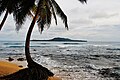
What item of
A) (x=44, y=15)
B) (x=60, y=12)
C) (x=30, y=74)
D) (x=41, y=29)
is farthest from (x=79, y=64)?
(x=30, y=74)

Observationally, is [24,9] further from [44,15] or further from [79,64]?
[79,64]

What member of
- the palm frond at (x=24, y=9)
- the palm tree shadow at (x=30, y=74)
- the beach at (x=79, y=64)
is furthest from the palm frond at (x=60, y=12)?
the beach at (x=79, y=64)

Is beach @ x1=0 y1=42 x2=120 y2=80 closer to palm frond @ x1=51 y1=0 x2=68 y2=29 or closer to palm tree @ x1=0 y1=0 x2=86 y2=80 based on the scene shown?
palm tree @ x1=0 y1=0 x2=86 y2=80

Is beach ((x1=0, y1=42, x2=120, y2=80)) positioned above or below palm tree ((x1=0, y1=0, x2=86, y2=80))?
below

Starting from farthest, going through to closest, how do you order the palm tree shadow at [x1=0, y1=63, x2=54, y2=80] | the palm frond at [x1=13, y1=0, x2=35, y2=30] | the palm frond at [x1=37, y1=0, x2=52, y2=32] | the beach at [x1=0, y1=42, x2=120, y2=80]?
the beach at [x1=0, y1=42, x2=120, y2=80], the palm frond at [x1=37, y1=0, x2=52, y2=32], the palm frond at [x1=13, y1=0, x2=35, y2=30], the palm tree shadow at [x1=0, y1=63, x2=54, y2=80]

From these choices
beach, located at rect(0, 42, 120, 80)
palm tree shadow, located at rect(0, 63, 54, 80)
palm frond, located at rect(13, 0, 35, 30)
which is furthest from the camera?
beach, located at rect(0, 42, 120, 80)

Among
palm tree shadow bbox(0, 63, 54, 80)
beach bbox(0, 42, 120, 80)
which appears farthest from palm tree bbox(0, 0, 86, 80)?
beach bbox(0, 42, 120, 80)

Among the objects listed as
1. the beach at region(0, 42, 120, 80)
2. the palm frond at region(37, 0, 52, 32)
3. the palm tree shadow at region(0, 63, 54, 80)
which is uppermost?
the palm frond at region(37, 0, 52, 32)

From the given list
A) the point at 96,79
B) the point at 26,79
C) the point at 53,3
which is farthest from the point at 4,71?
the point at 96,79

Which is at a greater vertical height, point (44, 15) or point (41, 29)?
point (44, 15)

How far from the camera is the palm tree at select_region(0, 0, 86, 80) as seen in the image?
16625mm

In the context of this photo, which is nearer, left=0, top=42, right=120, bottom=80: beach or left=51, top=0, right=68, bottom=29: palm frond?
left=51, top=0, right=68, bottom=29: palm frond

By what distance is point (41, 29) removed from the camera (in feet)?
64.9

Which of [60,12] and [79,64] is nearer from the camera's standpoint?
[60,12]
